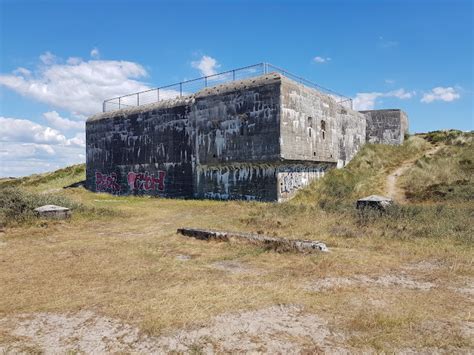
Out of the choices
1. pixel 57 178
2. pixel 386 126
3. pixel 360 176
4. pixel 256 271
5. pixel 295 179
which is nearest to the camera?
pixel 256 271

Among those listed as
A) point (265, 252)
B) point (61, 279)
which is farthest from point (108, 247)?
point (265, 252)

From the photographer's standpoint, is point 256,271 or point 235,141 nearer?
point 256,271

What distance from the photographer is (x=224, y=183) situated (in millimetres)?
22766

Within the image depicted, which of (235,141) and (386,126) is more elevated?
(386,126)

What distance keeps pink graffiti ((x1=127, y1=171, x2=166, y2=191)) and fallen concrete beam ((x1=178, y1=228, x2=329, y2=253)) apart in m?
15.6

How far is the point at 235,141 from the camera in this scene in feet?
70.8

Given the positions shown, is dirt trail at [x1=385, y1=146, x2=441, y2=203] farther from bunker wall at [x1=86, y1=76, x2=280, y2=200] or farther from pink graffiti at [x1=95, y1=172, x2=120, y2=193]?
pink graffiti at [x1=95, y1=172, x2=120, y2=193]

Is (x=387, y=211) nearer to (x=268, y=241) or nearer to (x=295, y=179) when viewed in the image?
(x=268, y=241)

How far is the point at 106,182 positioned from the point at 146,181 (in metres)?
5.42

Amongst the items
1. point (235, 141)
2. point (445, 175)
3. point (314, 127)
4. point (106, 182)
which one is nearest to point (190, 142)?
point (235, 141)

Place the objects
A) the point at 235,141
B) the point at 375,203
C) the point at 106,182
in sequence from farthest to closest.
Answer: the point at 106,182
the point at 235,141
the point at 375,203

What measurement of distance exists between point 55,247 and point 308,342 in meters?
8.20

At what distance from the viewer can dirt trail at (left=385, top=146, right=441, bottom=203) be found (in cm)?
2002

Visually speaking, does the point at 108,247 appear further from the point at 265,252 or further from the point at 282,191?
the point at 282,191
